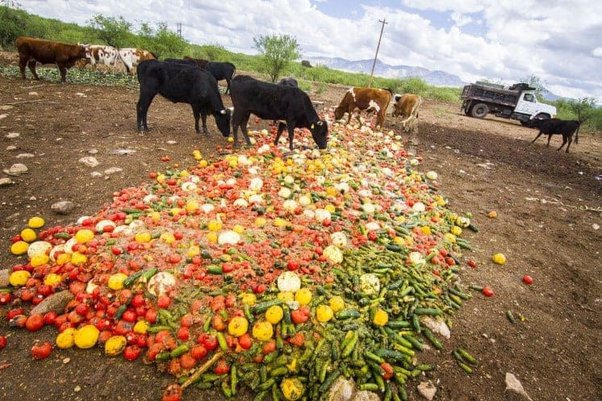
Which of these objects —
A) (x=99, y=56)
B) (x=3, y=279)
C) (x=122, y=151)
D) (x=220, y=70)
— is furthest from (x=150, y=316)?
(x=99, y=56)

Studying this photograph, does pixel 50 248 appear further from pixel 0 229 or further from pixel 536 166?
pixel 536 166

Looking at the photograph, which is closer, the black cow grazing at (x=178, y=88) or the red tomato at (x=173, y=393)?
the red tomato at (x=173, y=393)

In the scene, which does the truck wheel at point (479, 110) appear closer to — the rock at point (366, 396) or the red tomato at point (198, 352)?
the rock at point (366, 396)

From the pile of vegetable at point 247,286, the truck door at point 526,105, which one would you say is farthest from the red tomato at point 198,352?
the truck door at point 526,105

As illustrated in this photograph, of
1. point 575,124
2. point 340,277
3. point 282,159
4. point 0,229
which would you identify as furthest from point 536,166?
point 0,229

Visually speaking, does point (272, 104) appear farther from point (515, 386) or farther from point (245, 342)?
point (515, 386)

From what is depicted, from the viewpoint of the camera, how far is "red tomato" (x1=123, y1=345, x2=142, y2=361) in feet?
11.1

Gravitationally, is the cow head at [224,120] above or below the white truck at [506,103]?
below

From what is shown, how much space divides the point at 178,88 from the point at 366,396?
10.5 metres

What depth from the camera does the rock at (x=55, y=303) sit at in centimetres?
368

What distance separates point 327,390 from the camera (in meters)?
3.27

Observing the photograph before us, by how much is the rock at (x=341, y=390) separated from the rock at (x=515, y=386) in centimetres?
199

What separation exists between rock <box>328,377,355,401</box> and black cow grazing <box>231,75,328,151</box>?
8.01 meters

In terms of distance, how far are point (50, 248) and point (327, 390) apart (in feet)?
14.4
